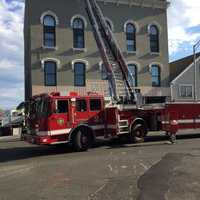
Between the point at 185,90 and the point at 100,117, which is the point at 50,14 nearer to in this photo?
the point at 185,90

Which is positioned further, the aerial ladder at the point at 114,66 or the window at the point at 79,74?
the window at the point at 79,74

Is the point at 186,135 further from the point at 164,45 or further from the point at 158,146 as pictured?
the point at 164,45

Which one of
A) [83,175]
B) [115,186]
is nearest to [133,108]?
[83,175]

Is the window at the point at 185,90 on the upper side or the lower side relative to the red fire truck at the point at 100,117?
upper

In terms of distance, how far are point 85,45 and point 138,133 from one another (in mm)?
14154

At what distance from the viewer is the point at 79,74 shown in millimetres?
31562

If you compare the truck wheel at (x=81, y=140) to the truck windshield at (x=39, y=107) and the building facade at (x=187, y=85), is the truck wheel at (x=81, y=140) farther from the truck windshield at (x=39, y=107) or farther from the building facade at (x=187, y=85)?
the building facade at (x=187, y=85)

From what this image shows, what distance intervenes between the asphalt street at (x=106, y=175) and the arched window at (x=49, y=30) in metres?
15.5

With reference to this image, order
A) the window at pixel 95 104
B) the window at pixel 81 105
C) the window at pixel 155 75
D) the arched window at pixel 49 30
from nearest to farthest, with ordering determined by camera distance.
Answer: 1. the window at pixel 81 105
2. the window at pixel 95 104
3. the arched window at pixel 49 30
4. the window at pixel 155 75

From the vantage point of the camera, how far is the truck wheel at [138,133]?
18.9 m

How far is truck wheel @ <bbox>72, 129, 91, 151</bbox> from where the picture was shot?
16.7 metres

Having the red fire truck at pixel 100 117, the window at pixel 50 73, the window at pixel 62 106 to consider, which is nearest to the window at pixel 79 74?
the window at pixel 50 73

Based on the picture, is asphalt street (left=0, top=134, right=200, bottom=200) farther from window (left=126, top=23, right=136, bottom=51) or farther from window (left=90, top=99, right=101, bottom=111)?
window (left=126, top=23, right=136, bottom=51)

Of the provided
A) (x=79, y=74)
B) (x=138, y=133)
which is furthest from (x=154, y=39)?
(x=138, y=133)
